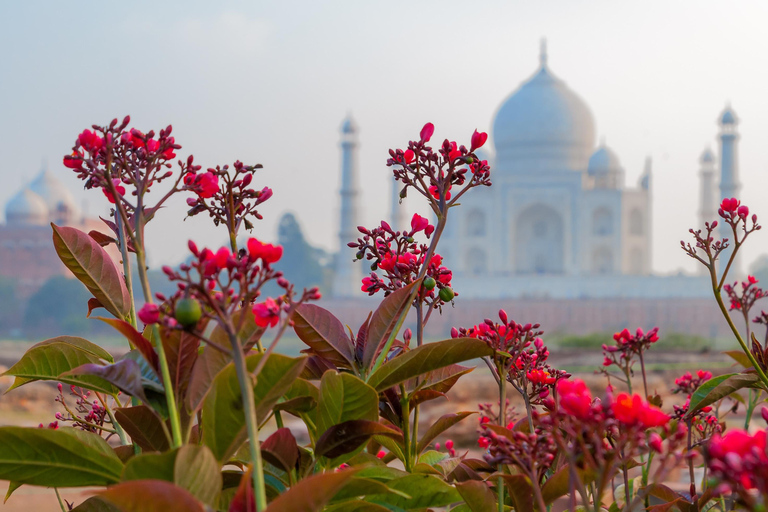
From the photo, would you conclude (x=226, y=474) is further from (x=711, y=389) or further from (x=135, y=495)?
(x=711, y=389)

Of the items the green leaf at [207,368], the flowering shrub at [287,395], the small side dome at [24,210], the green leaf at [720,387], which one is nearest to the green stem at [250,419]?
the flowering shrub at [287,395]

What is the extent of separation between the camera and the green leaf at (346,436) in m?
0.71

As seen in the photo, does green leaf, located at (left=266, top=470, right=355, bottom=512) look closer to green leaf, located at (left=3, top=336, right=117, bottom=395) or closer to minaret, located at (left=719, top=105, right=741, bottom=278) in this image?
green leaf, located at (left=3, top=336, right=117, bottom=395)

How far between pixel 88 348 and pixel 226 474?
0.25 meters

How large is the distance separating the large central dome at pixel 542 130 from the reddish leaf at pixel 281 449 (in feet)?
70.8

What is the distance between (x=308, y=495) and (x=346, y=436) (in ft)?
0.67

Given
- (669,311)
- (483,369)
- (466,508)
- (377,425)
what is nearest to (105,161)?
(377,425)

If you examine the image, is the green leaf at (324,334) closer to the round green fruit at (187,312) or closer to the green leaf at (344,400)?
the green leaf at (344,400)

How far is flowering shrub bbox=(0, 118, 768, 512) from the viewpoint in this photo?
1.78 ft

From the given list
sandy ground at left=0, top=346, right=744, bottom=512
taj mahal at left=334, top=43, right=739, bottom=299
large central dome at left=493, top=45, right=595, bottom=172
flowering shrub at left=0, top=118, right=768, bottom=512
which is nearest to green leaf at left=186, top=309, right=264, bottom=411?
flowering shrub at left=0, top=118, right=768, bottom=512

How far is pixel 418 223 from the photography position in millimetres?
938

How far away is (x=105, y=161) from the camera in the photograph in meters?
0.76

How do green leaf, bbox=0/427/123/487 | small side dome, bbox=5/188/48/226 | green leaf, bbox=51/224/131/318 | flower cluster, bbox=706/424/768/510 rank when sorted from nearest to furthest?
flower cluster, bbox=706/424/768/510, green leaf, bbox=0/427/123/487, green leaf, bbox=51/224/131/318, small side dome, bbox=5/188/48/226

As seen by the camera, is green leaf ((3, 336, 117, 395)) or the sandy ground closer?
green leaf ((3, 336, 117, 395))
